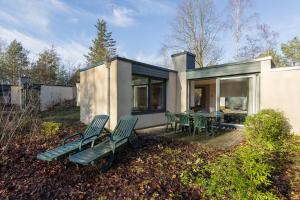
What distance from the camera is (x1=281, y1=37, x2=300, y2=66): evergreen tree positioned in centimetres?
1906

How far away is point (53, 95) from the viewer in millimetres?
16953

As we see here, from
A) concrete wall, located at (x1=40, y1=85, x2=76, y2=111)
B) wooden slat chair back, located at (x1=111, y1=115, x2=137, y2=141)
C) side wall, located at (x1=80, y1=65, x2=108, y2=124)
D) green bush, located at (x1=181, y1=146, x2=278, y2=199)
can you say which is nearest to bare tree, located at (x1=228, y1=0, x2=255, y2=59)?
side wall, located at (x1=80, y1=65, x2=108, y2=124)

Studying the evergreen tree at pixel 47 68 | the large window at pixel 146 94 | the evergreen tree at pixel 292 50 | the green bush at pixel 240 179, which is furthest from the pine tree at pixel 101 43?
the green bush at pixel 240 179

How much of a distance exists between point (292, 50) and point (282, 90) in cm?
1793

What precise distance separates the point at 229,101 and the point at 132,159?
19.6ft

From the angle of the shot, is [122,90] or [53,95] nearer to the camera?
[122,90]

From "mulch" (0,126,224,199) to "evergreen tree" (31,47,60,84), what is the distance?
59.1 ft

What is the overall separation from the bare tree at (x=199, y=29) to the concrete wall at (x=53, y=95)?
12.7 m

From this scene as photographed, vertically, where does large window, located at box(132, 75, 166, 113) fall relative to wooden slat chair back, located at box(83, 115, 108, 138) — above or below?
above

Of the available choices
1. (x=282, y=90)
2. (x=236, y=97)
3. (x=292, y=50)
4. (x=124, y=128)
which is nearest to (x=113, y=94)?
(x=124, y=128)

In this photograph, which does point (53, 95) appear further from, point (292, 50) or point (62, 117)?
point (292, 50)

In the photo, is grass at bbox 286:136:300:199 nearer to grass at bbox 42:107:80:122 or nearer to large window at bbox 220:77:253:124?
large window at bbox 220:77:253:124

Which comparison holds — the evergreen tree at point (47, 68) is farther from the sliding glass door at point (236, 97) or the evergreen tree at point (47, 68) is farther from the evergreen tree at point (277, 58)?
the evergreen tree at point (277, 58)

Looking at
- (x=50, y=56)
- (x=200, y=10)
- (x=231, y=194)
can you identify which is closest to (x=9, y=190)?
(x=231, y=194)
